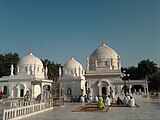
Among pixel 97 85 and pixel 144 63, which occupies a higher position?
pixel 144 63

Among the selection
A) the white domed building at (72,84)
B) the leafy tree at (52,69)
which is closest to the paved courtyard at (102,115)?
the white domed building at (72,84)

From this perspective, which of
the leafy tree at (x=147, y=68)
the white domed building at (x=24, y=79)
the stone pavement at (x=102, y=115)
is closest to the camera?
the stone pavement at (x=102, y=115)

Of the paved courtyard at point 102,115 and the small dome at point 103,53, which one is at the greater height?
the small dome at point 103,53

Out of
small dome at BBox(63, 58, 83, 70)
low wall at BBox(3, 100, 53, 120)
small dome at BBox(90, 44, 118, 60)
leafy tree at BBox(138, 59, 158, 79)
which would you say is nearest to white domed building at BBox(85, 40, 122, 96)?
small dome at BBox(90, 44, 118, 60)

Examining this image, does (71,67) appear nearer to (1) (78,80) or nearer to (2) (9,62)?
(1) (78,80)

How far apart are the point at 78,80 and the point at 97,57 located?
227 inches

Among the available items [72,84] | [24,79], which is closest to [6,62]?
[24,79]

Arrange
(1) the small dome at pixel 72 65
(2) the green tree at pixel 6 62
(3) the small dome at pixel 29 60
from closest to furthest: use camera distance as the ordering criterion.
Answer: (3) the small dome at pixel 29 60, (1) the small dome at pixel 72 65, (2) the green tree at pixel 6 62

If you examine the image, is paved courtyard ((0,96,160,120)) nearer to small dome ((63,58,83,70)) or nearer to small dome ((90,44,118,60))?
small dome ((90,44,118,60))

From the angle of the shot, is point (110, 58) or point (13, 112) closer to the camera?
point (13, 112)

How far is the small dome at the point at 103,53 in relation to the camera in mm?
37938

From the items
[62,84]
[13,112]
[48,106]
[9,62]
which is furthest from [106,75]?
[9,62]

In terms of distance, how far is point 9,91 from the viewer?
4003cm

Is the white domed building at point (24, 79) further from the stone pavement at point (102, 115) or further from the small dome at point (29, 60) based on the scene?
the stone pavement at point (102, 115)
